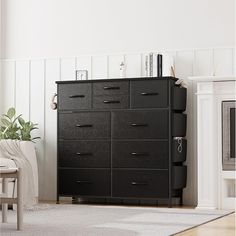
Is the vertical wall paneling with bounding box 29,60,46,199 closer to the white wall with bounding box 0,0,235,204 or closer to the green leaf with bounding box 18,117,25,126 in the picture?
the white wall with bounding box 0,0,235,204

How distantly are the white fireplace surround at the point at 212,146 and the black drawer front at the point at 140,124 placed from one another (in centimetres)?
35

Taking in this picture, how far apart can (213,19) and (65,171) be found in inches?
80.0

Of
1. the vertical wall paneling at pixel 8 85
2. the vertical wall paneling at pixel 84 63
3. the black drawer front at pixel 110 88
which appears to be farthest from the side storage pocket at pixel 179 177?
the vertical wall paneling at pixel 8 85

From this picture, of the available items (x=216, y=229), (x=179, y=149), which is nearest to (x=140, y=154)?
(x=179, y=149)

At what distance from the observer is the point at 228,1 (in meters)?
6.41

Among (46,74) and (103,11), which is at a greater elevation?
(103,11)

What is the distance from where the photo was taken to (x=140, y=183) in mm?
6172

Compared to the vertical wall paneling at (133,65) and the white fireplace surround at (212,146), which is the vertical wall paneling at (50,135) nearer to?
the vertical wall paneling at (133,65)

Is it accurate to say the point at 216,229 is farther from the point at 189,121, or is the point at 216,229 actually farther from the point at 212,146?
the point at 189,121

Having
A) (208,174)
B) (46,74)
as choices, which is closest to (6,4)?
(46,74)

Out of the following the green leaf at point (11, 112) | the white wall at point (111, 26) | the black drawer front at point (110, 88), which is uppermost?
the white wall at point (111, 26)

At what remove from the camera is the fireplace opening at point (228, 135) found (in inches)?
231

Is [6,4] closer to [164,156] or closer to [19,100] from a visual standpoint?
[19,100]

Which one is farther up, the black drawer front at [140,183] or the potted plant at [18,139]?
the potted plant at [18,139]
